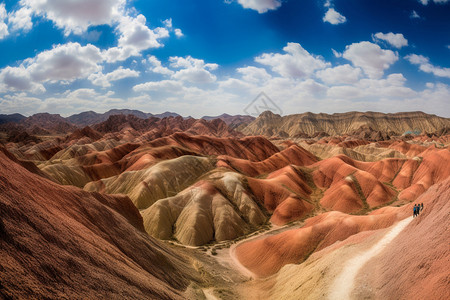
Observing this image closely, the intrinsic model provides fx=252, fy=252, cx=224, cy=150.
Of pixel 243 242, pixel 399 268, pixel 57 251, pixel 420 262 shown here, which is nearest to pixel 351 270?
pixel 399 268

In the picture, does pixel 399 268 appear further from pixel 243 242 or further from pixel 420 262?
pixel 243 242

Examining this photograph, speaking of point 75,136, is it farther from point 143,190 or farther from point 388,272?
point 388,272

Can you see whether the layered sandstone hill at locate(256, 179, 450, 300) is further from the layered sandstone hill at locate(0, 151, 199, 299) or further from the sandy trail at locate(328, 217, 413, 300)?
the layered sandstone hill at locate(0, 151, 199, 299)

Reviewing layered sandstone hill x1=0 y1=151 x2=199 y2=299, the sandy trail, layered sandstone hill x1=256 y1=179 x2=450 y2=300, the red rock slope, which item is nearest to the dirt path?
layered sandstone hill x1=256 y1=179 x2=450 y2=300

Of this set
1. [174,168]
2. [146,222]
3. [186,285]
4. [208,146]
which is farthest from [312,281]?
[208,146]

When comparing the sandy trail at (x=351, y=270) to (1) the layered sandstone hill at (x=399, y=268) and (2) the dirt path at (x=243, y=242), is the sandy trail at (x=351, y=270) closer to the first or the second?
(1) the layered sandstone hill at (x=399, y=268)

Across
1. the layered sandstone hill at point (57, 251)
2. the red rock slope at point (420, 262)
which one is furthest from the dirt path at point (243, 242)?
the red rock slope at point (420, 262)
